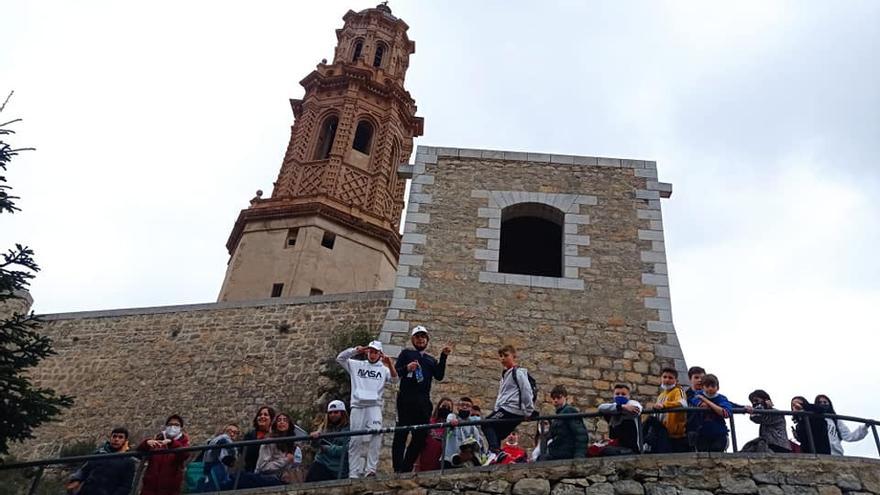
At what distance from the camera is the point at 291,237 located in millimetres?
22828

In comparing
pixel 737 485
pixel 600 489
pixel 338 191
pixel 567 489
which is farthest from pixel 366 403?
pixel 338 191

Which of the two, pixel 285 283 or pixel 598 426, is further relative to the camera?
pixel 285 283

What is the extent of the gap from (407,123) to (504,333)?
19444 mm

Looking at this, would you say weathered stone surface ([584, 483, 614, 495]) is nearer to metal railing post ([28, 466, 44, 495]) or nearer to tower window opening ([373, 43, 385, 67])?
metal railing post ([28, 466, 44, 495])

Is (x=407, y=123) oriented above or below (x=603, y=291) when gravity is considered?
above

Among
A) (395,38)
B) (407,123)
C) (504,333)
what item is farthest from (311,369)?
(395,38)

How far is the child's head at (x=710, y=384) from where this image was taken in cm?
704

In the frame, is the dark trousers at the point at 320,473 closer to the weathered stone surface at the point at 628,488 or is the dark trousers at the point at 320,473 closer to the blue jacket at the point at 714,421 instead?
the weathered stone surface at the point at 628,488

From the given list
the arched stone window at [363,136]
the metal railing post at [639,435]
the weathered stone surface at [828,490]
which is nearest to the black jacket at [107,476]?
the metal railing post at [639,435]

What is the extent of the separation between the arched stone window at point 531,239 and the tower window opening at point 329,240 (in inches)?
406

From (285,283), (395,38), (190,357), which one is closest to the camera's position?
(190,357)

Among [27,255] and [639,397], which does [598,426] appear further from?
[27,255]

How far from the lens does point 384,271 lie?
23.3m

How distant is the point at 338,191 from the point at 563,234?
1376cm
